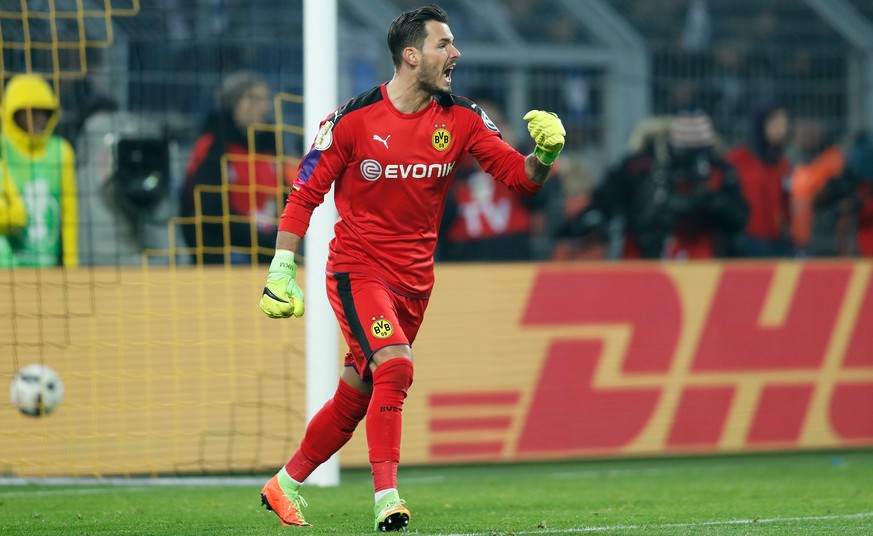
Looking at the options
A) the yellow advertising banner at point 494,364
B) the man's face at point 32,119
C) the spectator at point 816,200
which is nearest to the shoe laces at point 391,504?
the yellow advertising banner at point 494,364

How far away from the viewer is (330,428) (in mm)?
6293

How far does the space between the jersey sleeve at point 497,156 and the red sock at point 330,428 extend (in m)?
1.13

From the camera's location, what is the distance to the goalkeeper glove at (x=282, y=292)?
582 centimetres

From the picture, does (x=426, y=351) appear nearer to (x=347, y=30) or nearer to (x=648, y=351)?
(x=648, y=351)

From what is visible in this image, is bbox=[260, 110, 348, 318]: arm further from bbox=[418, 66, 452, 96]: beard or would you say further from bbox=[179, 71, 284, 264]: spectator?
bbox=[179, 71, 284, 264]: spectator

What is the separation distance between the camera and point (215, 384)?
919 cm

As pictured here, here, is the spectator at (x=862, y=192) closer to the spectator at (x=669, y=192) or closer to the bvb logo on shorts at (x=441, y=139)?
the spectator at (x=669, y=192)

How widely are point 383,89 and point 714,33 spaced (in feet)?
25.6

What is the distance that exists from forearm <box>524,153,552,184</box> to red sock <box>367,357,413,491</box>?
3.13ft

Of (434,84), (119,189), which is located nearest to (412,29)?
(434,84)

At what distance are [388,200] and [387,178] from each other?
0.10 metres

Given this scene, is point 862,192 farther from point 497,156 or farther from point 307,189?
point 307,189

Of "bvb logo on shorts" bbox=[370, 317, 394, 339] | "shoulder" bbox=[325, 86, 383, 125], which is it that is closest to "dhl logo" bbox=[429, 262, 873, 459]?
"bvb logo on shorts" bbox=[370, 317, 394, 339]

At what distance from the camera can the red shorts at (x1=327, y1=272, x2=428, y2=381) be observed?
233 inches
